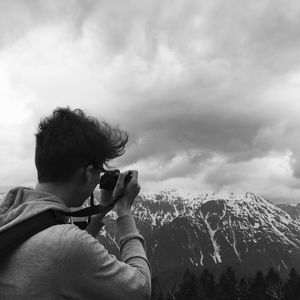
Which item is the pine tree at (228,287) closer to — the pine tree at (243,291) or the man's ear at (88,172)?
the pine tree at (243,291)

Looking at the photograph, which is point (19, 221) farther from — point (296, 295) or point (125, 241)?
point (296, 295)

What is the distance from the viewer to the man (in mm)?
3061

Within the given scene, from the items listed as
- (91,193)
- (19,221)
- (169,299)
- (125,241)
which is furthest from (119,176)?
(169,299)

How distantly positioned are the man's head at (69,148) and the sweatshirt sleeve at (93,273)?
54cm

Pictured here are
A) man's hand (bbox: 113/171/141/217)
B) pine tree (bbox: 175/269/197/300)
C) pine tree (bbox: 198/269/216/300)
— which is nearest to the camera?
A: man's hand (bbox: 113/171/141/217)

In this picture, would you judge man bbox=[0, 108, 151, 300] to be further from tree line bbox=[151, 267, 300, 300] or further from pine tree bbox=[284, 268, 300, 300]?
pine tree bbox=[284, 268, 300, 300]

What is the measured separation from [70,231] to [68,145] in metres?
0.71

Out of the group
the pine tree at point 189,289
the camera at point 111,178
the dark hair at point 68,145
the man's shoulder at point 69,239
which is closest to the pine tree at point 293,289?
the pine tree at point 189,289

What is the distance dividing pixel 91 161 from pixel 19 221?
0.78 m

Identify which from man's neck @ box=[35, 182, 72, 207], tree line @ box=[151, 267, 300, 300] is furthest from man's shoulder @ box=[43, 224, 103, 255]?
tree line @ box=[151, 267, 300, 300]

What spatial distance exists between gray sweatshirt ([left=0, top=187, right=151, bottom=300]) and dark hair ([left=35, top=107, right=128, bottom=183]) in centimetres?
31

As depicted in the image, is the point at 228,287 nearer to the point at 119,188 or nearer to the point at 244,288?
the point at 244,288

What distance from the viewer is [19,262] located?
3100 mm

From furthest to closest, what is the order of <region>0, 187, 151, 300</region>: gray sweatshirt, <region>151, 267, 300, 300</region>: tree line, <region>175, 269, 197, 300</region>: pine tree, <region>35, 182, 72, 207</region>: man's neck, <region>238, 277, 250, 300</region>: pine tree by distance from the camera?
<region>175, 269, 197, 300</region>: pine tree, <region>238, 277, 250, 300</region>: pine tree, <region>151, 267, 300, 300</region>: tree line, <region>35, 182, 72, 207</region>: man's neck, <region>0, 187, 151, 300</region>: gray sweatshirt
